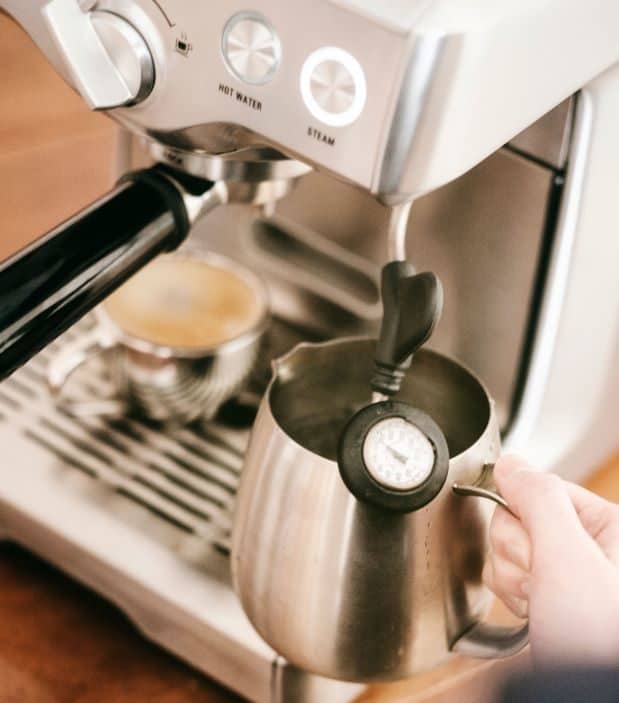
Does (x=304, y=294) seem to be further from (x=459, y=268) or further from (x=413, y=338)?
(x=413, y=338)

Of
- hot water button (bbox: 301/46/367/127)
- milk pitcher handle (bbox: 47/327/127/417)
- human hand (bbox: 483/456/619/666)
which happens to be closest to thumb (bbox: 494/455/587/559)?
human hand (bbox: 483/456/619/666)

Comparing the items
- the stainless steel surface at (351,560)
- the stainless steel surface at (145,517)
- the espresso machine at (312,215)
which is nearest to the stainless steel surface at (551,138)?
the espresso machine at (312,215)

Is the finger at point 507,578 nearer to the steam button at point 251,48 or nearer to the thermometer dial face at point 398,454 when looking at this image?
the thermometer dial face at point 398,454

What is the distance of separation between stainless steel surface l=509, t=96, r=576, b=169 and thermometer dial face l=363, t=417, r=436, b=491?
15cm

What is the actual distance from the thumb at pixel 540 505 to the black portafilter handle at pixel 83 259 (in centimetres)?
15

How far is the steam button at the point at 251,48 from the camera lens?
12.3 inches

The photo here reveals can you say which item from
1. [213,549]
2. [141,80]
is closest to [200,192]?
[141,80]

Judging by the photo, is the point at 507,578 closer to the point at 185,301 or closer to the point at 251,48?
the point at 251,48

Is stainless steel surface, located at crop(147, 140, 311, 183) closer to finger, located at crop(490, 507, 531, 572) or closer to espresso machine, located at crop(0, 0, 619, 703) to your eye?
espresso machine, located at crop(0, 0, 619, 703)

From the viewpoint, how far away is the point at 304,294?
21.9 inches

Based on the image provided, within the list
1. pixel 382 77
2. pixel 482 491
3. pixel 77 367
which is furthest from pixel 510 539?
pixel 77 367

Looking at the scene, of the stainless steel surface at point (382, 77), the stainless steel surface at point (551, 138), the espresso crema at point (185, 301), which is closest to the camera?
the stainless steel surface at point (382, 77)

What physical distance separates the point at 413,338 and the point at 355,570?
→ 8 cm

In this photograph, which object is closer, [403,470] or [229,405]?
[403,470]
